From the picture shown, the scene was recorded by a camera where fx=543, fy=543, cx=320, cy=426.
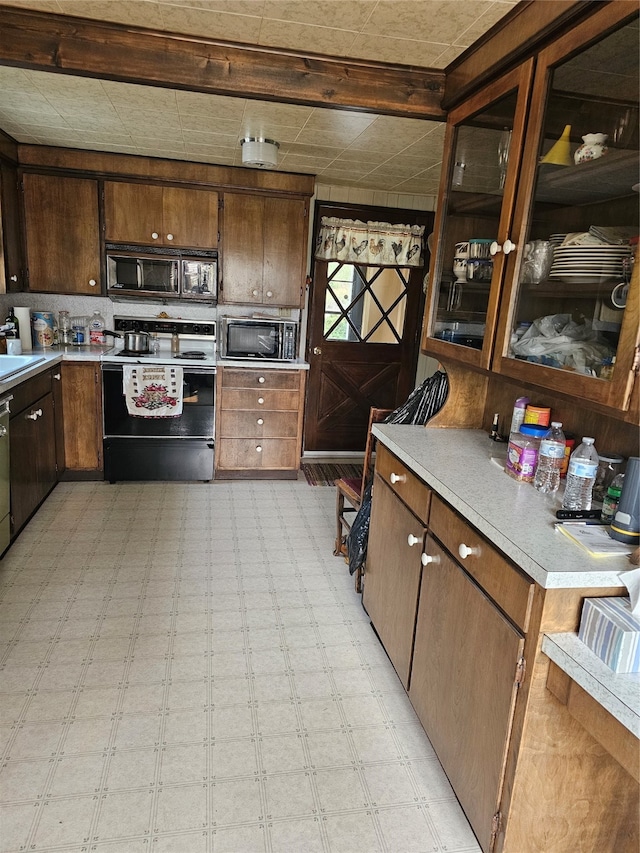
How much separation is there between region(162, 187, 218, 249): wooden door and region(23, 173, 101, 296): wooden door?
484 millimetres

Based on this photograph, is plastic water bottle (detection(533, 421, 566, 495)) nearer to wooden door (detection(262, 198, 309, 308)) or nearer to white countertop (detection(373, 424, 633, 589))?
white countertop (detection(373, 424, 633, 589))

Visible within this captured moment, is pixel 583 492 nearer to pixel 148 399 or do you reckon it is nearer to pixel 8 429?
pixel 8 429

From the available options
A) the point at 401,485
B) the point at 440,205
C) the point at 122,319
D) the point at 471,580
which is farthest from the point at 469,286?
the point at 122,319

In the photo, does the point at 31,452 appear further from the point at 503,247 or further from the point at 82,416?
the point at 503,247

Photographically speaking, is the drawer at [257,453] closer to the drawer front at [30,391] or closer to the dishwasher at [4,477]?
the drawer front at [30,391]

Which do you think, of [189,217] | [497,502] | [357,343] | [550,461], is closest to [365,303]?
[357,343]

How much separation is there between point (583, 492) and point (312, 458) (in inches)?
138

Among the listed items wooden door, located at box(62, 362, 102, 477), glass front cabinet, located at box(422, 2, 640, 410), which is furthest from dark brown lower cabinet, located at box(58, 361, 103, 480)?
glass front cabinet, located at box(422, 2, 640, 410)

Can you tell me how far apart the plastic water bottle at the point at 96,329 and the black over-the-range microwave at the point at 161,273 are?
290 millimetres

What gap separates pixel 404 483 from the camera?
6.38ft

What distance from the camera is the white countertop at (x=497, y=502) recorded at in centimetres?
116

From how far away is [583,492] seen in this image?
1.50 m

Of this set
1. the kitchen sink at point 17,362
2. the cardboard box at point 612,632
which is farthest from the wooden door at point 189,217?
the cardboard box at point 612,632

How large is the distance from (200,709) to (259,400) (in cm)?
246
